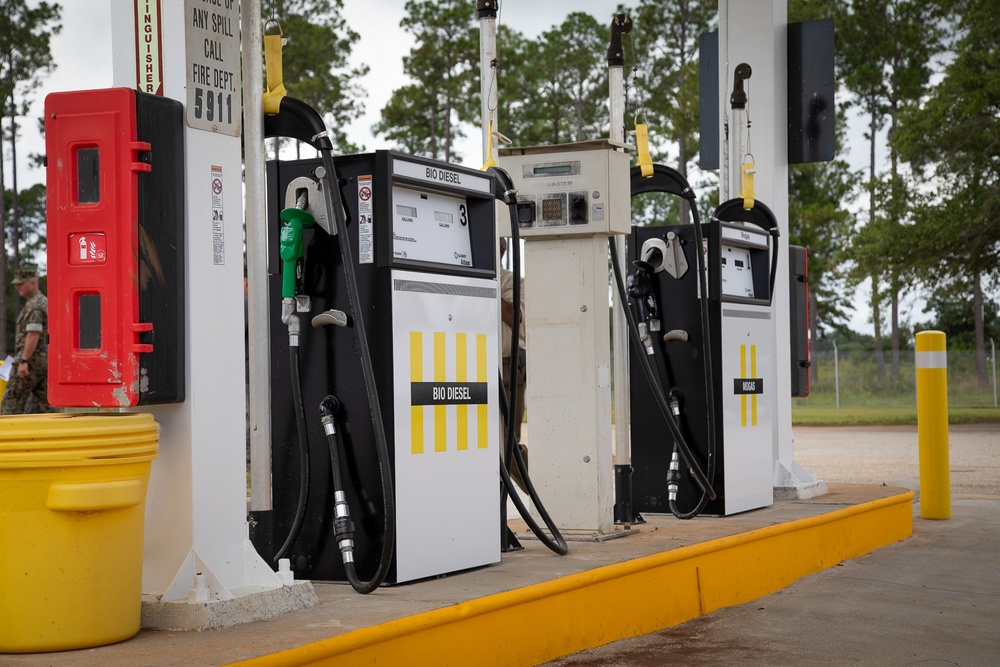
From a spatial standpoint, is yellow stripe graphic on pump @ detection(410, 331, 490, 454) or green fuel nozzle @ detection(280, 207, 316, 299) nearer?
green fuel nozzle @ detection(280, 207, 316, 299)

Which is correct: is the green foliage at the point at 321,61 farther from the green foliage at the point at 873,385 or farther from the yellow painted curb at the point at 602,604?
the yellow painted curb at the point at 602,604

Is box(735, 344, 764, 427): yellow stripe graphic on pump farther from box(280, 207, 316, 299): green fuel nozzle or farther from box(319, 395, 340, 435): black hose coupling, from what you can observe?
box(280, 207, 316, 299): green fuel nozzle

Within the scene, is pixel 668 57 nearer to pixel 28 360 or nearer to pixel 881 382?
pixel 881 382

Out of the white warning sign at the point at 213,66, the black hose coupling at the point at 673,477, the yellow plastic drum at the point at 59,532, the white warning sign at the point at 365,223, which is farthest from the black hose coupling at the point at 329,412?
the black hose coupling at the point at 673,477

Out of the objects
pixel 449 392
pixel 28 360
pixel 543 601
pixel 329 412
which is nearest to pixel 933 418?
pixel 449 392

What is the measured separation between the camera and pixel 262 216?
201 inches

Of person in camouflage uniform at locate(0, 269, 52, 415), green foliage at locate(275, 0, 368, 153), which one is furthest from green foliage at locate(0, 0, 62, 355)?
person in camouflage uniform at locate(0, 269, 52, 415)

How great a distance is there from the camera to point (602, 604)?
587 cm

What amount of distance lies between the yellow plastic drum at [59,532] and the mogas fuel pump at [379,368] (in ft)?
4.50

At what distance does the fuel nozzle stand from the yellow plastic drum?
16.2 feet

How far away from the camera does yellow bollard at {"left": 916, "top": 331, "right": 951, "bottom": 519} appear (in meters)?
10.1

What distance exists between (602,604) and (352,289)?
1.89 m

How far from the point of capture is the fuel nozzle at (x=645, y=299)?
8656 millimetres

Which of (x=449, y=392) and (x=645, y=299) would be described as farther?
(x=645, y=299)
